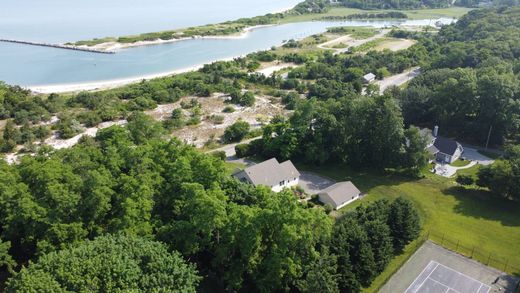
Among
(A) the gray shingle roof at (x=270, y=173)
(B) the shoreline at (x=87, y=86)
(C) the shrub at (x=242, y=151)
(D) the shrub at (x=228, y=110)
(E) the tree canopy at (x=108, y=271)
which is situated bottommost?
(D) the shrub at (x=228, y=110)

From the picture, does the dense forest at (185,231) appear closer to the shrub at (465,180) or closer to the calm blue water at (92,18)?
the shrub at (465,180)

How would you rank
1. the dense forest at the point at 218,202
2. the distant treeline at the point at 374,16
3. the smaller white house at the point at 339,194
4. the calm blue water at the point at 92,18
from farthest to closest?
the distant treeline at the point at 374,16
the calm blue water at the point at 92,18
the smaller white house at the point at 339,194
the dense forest at the point at 218,202

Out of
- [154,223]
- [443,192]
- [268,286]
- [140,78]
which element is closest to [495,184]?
[443,192]

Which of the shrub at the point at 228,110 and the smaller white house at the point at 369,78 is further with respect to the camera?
the smaller white house at the point at 369,78

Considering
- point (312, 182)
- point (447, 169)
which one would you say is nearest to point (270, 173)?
point (312, 182)

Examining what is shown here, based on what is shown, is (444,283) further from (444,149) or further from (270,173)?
(444,149)

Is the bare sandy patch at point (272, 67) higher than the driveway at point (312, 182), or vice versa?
the bare sandy patch at point (272, 67)

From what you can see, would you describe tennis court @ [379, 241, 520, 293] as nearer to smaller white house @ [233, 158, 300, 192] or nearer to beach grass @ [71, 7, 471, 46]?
smaller white house @ [233, 158, 300, 192]

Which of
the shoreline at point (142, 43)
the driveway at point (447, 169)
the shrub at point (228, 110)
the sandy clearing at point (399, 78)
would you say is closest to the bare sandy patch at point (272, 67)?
the sandy clearing at point (399, 78)
